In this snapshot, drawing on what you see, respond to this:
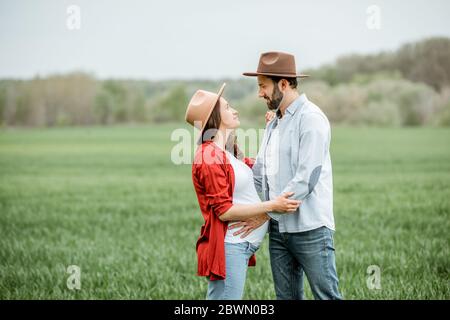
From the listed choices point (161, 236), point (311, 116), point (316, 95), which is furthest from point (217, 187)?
point (316, 95)

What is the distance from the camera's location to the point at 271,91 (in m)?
4.00

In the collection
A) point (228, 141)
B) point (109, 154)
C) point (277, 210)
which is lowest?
point (109, 154)

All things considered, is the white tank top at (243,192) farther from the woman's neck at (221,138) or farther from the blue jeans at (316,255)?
the blue jeans at (316,255)

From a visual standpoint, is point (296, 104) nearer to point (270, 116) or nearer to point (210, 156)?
point (270, 116)

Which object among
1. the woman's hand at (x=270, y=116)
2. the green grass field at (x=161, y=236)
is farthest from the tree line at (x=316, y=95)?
the woman's hand at (x=270, y=116)

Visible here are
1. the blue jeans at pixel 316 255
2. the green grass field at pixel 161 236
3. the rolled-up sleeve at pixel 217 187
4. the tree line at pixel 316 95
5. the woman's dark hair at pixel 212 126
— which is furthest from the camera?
the tree line at pixel 316 95

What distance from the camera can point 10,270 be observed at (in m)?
6.95

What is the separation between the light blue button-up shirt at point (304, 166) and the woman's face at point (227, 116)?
33 centimetres

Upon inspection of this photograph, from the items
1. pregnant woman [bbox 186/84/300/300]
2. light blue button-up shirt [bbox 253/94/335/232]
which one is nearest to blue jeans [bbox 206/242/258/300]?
pregnant woman [bbox 186/84/300/300]

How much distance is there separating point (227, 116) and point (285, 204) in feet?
2.24

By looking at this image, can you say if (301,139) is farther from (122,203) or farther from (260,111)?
(260,111)

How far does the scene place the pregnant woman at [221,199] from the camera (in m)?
3.72
